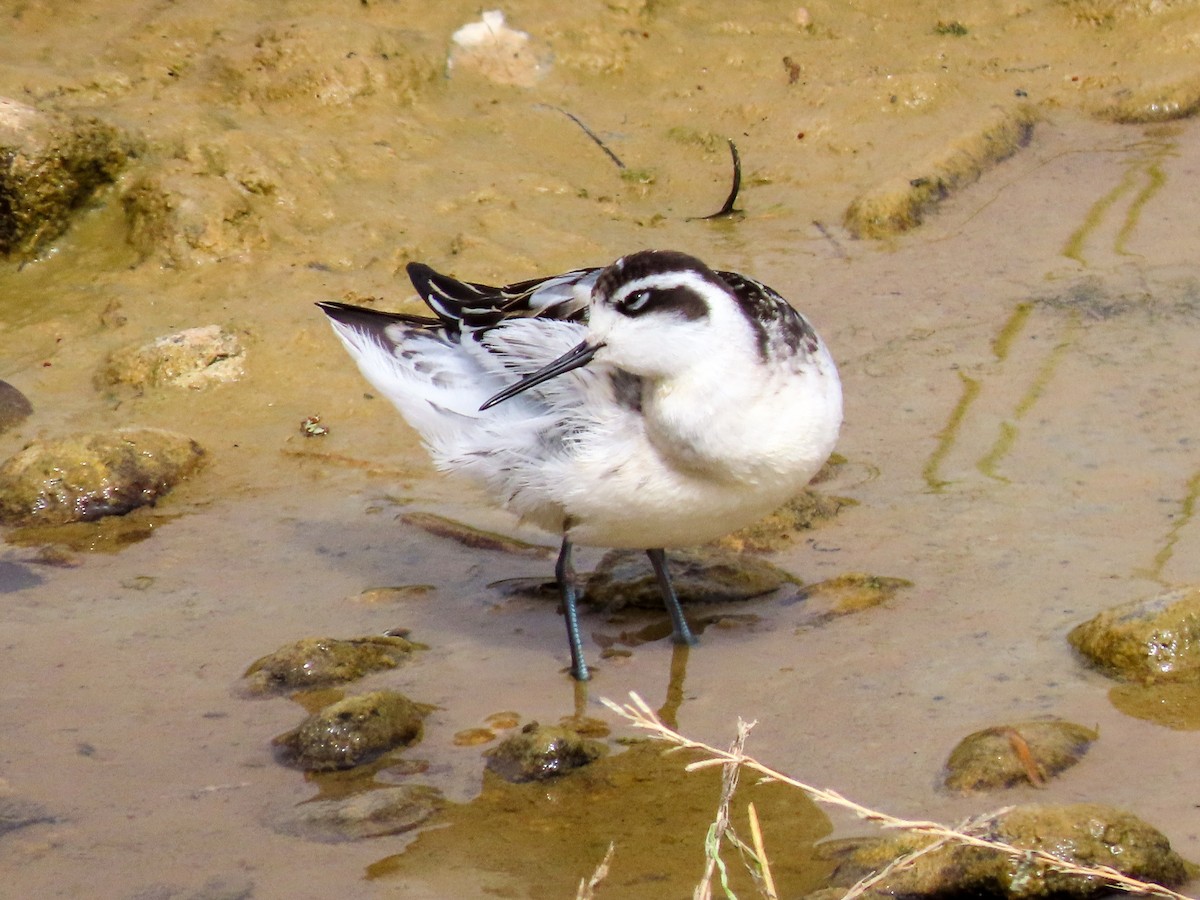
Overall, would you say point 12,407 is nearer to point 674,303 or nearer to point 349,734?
point 349,734

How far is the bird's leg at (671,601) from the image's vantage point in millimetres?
5578

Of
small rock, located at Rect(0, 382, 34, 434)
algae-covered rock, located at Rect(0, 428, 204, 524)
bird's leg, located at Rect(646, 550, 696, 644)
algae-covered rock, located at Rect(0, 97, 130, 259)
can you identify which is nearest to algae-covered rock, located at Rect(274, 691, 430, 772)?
bird's leg, located at Rect(646, 550, 696, 644)

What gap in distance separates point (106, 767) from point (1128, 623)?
10.1 feet

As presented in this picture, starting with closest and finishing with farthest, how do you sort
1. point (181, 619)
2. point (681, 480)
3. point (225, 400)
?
point (681, 480) < point (181, 619) < point (225, 400)

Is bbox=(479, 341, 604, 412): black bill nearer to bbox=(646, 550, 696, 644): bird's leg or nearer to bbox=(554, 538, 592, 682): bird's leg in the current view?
bbox=(554, 538, 592, 682): bird's leg

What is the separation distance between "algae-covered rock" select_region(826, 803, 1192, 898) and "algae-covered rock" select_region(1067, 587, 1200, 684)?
1.00m

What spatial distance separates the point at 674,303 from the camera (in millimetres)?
4988

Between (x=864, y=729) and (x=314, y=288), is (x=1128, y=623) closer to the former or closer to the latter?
(x=864, y=729)

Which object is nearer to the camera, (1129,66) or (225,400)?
(225,400)

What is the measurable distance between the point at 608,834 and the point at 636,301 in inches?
67.1

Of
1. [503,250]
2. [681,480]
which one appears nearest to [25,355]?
[503,250]

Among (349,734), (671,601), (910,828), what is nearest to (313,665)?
(349,734)

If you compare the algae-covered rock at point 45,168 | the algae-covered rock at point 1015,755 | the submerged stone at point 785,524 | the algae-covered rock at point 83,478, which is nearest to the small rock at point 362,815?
the algae-covered rock at point 1015,755

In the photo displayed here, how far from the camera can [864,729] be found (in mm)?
4668
